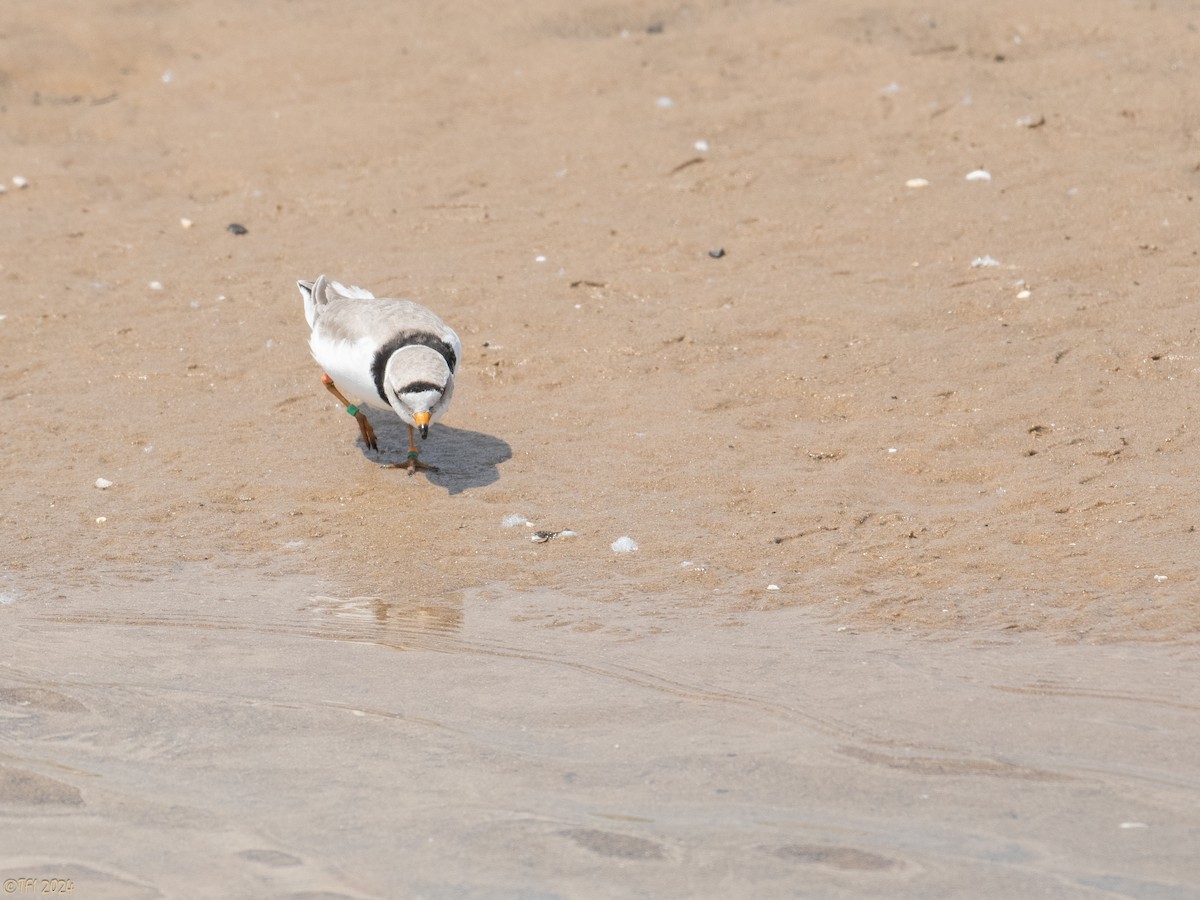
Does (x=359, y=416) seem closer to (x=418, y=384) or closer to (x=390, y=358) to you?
(x=390, y=358)

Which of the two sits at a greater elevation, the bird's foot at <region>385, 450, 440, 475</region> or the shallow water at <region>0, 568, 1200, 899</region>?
the bird's foot at <region>385, 450, 440, 475</region>

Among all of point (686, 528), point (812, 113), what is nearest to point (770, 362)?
point (686, 528)

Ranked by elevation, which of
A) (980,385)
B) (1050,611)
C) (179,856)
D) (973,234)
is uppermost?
(973,234)

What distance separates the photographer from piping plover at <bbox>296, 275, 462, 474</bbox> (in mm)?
7461

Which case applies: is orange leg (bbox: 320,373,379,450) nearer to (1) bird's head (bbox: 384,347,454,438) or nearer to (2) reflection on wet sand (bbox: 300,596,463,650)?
(1) bird's head (bbox: 384,347,454,438)

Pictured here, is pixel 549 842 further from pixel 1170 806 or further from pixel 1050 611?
pixel 1050 611

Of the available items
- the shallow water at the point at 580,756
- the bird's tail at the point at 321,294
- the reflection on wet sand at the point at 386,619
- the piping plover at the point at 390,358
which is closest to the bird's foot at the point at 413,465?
the piping plover at the point at 390,358

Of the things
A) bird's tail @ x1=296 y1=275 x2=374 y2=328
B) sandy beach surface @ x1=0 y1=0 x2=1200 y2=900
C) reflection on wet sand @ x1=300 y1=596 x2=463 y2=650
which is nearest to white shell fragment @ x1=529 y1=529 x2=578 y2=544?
sandy beach surface @ x1=0 y1=0 x2=1200 y2=900

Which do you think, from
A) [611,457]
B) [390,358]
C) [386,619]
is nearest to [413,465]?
[390,358]

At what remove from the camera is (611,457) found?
780cm

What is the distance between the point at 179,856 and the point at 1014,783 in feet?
8.27

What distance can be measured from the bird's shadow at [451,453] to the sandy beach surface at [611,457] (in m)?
0.05

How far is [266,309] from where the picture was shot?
9961 mm

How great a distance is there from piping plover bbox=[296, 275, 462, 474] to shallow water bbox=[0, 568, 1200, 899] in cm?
160
